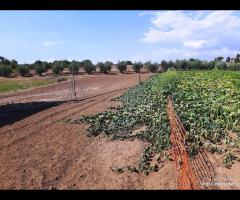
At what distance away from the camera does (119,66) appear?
5609 centimetres

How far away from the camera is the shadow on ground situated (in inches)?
572

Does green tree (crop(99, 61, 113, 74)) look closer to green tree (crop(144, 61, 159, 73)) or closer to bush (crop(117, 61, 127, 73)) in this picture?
bush (crop(117, 61, 127, 73))

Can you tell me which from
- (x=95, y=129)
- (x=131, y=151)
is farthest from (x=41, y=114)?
(x=131, y=151)

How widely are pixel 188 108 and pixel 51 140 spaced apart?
3781 mm

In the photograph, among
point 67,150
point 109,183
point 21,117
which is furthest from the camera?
point 21,117

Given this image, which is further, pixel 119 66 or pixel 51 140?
pixel 119 66

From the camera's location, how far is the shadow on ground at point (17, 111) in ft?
47.6

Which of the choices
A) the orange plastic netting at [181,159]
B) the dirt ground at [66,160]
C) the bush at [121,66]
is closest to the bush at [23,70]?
the bush at [121,66]

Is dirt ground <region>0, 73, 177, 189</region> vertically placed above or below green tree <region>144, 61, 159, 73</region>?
above

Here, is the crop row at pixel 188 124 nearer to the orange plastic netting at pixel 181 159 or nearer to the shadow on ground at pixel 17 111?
the orange plastic netting at pixel 181 159

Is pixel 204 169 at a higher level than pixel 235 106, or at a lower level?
lower

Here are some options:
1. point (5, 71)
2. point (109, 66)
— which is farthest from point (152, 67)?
point (5, 71)

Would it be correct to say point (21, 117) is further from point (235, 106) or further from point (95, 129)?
point (235, 106)

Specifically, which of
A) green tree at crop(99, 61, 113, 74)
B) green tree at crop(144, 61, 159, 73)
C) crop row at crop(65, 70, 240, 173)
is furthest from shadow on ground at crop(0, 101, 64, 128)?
green tree at crop(144, 61, 159, 73)
